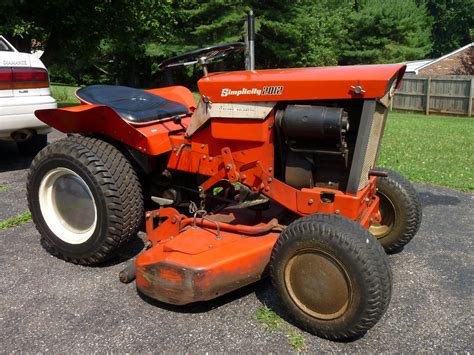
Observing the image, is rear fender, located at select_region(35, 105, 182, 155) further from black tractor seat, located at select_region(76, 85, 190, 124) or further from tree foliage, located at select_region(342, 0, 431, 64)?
tree foliage, located at select_region(342, 0, 431, 64)

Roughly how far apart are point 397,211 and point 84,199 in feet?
7.37

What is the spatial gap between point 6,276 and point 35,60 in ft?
10.9

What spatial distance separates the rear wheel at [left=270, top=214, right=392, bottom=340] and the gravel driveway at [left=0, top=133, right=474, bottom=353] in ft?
0.46

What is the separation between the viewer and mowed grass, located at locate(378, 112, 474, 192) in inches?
247

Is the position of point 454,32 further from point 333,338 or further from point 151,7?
point 333,338

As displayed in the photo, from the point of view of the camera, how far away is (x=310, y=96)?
2.65 m

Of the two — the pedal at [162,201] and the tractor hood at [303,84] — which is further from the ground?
the tractor hood at [303,84]

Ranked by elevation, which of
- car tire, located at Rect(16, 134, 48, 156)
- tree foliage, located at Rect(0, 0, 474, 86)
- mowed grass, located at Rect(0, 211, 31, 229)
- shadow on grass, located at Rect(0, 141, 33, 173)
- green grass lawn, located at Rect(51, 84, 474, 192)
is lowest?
green grass lawn, located at Rect(51, 84, 474, 192)

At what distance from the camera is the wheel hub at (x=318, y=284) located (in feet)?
7.94

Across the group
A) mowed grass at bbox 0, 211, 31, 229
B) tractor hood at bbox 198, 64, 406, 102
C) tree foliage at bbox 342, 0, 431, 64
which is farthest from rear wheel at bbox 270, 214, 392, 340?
tree foliage at bbox 342, 0, 431, 64

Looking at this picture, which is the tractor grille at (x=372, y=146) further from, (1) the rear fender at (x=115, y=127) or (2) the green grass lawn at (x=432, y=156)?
(2) the green grass lawn at (x=432, y=156)

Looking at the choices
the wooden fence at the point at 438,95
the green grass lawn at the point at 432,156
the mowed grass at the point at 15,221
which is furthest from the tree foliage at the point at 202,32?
the green grass lawn at the point at 432,156

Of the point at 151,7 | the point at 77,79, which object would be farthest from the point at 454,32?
the point at 151,7

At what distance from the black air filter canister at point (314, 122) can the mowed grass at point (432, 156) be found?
384cm
